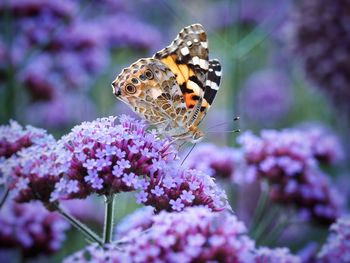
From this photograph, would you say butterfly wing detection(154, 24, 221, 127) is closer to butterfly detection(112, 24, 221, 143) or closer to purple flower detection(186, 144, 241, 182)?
butterfly detection(112, 24, 221, 143)

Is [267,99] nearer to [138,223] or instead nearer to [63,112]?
[63,112]

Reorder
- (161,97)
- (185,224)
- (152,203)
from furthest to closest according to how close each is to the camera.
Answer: (161,97) → (152,203) → (185,224)

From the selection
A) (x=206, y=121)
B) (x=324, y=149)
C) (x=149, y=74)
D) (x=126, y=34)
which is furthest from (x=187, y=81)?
(x=206, y=121)

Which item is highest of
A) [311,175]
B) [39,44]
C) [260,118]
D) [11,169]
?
[260,118]

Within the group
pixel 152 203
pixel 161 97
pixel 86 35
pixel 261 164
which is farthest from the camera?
pixel 86 35

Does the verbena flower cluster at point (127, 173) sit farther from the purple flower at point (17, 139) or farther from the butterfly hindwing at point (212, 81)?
the butterfly hindwing at point (212, 81)

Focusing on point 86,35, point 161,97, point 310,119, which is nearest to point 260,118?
point 310,119

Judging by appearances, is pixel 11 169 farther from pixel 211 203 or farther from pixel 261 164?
pixel 261 164

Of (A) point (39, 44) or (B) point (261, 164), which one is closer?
(B) point (261, 164)
